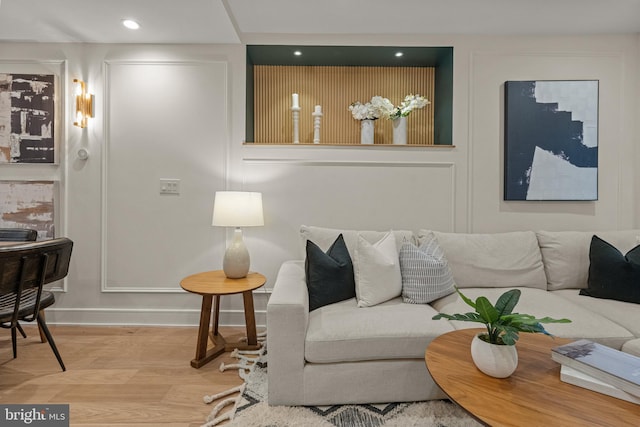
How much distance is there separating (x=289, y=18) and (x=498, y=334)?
8.02 ft

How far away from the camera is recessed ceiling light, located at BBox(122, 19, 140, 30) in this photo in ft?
7.73

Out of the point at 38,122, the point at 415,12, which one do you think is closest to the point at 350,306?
the point at 415,12

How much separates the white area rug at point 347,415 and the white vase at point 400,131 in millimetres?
1900

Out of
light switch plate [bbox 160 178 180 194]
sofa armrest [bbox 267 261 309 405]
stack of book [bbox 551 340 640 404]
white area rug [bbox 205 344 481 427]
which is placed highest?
light switch plate [bbox 160 178 180 194]

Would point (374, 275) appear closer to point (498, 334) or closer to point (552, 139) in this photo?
point (498, 334)

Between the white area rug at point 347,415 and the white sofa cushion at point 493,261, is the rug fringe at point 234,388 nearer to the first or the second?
the white area rug at point 347,415

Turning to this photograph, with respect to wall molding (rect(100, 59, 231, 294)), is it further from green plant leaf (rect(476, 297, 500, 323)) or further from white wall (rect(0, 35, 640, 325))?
green plant leaf (rect(476, 297, 500, 323))

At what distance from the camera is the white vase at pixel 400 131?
2.77m

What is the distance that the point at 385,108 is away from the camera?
2740mm

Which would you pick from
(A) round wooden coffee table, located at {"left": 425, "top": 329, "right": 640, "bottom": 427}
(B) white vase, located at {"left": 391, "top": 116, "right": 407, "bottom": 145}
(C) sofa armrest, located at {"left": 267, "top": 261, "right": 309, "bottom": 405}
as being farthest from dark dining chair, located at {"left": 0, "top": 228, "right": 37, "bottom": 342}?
(B) white vase, located at {"left": 391, "top": 116, "right": 407, "bottom": 145}

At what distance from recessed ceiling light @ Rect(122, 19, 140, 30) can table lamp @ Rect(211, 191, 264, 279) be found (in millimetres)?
1357

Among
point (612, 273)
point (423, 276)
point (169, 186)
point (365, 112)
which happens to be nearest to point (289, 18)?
point (365, 112)

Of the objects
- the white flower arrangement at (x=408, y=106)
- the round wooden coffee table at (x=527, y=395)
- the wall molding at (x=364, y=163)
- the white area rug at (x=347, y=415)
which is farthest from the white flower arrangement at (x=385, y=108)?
the white area rug at (x=347, y=415)

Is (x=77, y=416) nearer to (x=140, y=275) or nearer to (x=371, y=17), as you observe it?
(x=140, y=275)
